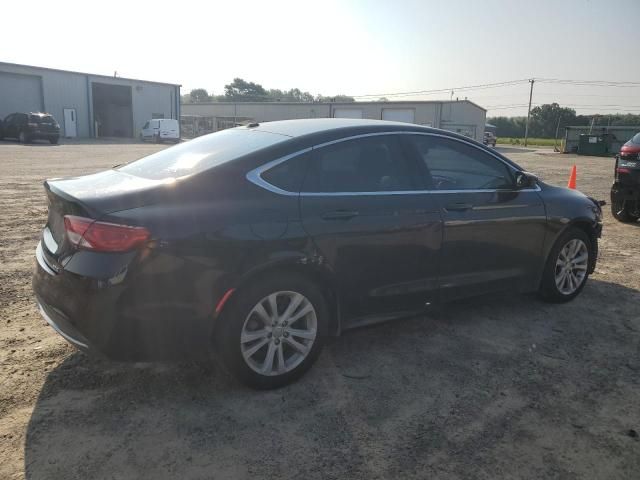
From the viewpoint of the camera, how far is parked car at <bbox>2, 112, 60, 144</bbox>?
2898cm

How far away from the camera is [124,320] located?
277 centimetres

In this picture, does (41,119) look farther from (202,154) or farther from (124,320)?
(124,320)

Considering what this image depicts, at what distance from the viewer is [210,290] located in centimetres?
291

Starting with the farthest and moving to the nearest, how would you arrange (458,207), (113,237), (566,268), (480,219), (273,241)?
(566,268) → (480,219) → (458,207) → (273,241) → (113,237)

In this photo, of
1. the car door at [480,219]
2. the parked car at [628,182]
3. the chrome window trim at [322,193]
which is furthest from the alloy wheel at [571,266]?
the parked car at [628,182]

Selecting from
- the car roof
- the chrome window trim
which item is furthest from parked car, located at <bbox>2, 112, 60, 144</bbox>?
the chrome window trim

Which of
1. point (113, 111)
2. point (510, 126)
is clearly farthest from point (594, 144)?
point (510, 126)

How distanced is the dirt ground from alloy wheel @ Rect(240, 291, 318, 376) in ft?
0.62

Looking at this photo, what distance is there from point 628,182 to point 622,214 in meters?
0.93

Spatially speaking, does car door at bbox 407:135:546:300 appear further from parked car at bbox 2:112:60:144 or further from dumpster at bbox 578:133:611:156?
dumpster at bbox 578:133:611:156

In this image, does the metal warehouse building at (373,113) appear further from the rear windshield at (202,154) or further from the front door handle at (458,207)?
the front door handle at (458,207)

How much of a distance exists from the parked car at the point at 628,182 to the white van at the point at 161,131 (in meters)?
34.7

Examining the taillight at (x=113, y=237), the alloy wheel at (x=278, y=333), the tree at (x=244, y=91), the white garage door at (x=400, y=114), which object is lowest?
the alloy wheel at (x=278, y=333)

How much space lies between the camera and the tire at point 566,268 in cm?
479
